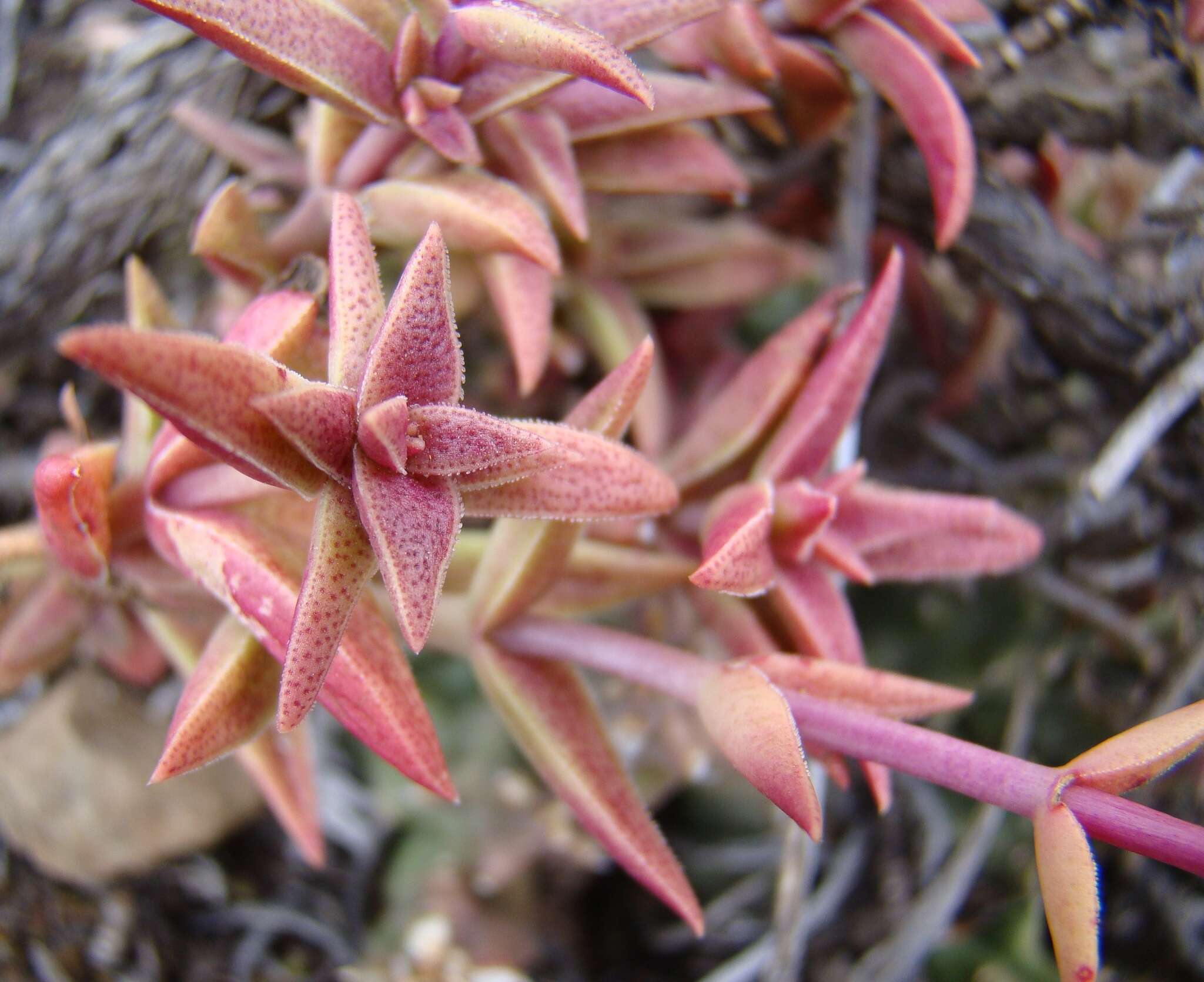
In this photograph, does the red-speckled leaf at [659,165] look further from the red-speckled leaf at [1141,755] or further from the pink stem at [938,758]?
the red-speckled leaf at [1141,755]

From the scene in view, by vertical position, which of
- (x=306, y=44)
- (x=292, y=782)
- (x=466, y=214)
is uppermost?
(x=306, y=44)

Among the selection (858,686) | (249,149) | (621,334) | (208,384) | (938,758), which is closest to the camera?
(208,384)

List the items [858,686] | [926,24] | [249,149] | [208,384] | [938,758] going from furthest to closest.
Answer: [249,149] → [926,24] → [858,686] → [938,758] → [208,384]

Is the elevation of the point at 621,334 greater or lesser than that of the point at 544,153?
lesser

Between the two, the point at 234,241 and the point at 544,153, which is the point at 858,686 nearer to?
the point at 544,153

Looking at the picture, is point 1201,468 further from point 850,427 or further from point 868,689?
point 868,689

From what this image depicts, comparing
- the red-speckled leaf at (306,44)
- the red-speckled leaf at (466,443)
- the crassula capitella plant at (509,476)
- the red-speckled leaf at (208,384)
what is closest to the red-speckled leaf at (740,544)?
the crassula capitella plant at (509,476)

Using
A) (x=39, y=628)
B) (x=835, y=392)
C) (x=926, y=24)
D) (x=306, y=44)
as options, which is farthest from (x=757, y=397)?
(x=39, y=628)
